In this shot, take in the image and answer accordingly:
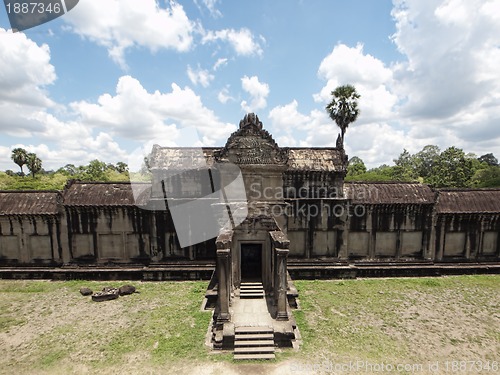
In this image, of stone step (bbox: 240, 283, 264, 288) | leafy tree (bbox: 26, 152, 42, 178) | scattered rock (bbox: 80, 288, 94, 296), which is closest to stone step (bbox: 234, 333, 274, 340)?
stone step (bbox: 240, 283, 264, 288)

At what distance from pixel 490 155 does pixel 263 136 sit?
4978 inches

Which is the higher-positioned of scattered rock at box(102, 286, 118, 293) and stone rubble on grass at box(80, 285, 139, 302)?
scattered rock at box(102, 286, 118, 293)

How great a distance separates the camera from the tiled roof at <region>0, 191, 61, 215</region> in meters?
21.5

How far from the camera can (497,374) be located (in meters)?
11.4

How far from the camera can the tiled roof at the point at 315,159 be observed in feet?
73.5

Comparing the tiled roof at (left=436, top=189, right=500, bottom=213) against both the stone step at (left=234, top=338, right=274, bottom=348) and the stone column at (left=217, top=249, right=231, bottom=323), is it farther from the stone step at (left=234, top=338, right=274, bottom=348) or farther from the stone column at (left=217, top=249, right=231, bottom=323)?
the stone column at (left=217, top=249, right=231, bottom=323)

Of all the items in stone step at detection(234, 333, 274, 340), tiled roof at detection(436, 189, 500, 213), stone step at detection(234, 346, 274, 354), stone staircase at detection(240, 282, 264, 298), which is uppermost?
tiled roof at detection(436, 189, 500, 213)

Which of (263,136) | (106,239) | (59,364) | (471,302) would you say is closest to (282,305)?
(59,364)

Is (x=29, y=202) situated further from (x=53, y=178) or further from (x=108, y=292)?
(x=53, y=178)

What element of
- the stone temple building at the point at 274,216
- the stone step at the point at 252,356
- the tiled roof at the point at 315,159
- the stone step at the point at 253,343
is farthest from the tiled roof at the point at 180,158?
the stone step at the point at 252,356

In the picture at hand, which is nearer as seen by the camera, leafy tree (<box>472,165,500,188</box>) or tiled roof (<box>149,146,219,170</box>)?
tiled roof (<box>149,146,219,170</box>)

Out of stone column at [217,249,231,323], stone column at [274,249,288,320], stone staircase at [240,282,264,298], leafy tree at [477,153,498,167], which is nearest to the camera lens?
stone column at [217,249,231,323]

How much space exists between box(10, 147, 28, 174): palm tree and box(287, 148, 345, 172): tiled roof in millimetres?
62178

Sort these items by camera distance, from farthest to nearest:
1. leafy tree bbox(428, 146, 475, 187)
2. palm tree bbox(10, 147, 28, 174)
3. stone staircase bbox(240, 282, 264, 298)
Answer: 1. palm tree bbox(10, 147, 28, 174)
2. leafy tree bbox(428, 146, 475, 187)
3. stone staircase bbox(240, 282, 264, 298)
